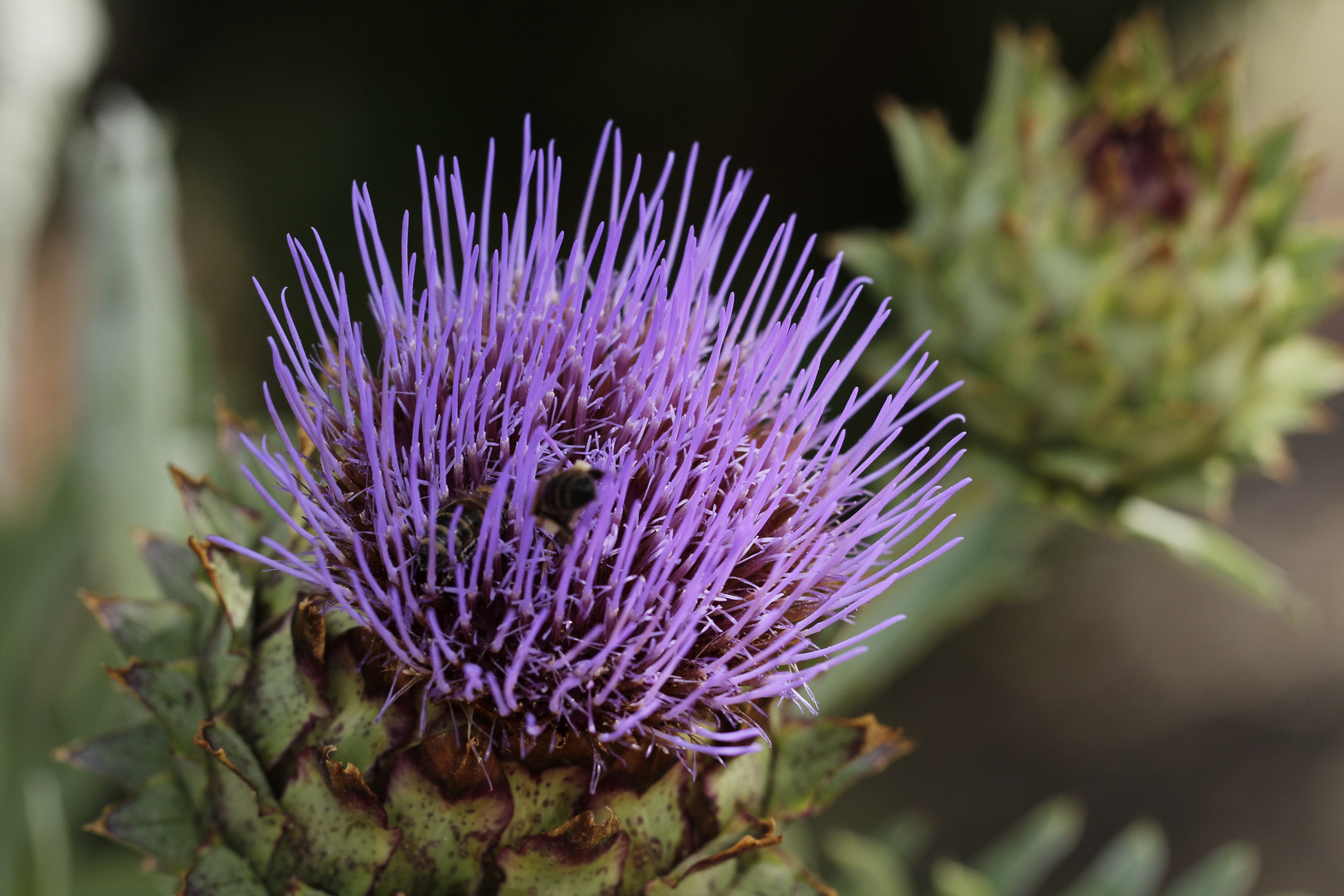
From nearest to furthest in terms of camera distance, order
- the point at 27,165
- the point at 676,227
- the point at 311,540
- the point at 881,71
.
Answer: the point at 311,540 → the point at 676,227 → the point at 27,165 → the point at 881,71

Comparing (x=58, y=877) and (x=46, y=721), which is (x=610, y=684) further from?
(x=46, y=721)

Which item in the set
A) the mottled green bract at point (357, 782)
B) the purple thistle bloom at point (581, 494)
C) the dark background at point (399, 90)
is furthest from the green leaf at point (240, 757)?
the dark background at point (399, 90)

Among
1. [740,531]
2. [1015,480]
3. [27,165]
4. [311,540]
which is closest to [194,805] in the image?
[311,540]

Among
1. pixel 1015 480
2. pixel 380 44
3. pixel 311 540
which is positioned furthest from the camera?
pixel 380 44

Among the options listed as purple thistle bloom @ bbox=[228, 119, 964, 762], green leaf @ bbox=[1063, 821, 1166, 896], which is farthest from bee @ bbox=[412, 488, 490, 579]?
green leaf @ bbox=[1063, 821, 1166, 896]

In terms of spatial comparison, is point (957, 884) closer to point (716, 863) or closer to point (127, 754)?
point (716, 863)

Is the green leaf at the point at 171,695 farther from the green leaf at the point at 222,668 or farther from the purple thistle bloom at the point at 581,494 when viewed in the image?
the purple thistle bloom at the point at 581,494

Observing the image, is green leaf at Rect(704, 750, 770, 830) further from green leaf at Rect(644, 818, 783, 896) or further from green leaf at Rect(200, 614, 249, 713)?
green leaf at Rect(200, 614, 249, 713)
